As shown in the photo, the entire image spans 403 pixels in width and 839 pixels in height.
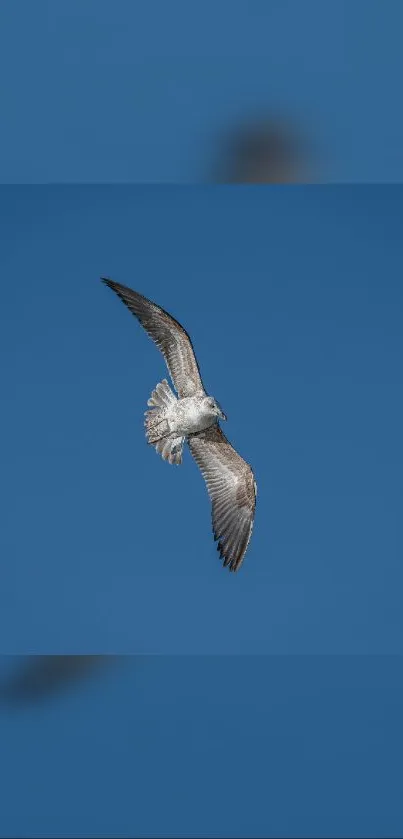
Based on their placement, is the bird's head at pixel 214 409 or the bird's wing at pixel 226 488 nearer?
the bird's head at pixel 214 409

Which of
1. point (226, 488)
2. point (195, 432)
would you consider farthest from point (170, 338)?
point (226, 488)

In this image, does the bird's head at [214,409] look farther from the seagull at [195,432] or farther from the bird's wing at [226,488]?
the bird's wing at [226,488]

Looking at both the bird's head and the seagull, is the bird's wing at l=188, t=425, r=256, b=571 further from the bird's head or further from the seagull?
the bird's head

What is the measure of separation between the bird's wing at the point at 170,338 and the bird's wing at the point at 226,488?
0.31m

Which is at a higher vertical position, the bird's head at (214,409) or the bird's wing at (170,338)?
the bird's wing at (170,338)

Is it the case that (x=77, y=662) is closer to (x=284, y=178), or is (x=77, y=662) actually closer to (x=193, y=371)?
(x=193, y=371)

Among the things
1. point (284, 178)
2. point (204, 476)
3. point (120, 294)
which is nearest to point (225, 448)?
point (204, 476)

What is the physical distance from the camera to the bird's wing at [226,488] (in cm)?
1015

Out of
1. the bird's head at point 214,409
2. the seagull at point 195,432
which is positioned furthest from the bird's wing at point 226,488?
the bird's head at point 214,409

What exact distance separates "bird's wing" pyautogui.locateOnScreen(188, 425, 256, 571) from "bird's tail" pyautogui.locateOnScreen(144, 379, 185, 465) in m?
0.12

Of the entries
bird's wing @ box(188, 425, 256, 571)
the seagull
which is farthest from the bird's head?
bird's wing @ box(188, 425, 256, 571)

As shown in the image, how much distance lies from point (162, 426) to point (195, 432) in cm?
19

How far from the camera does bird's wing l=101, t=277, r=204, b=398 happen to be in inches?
386

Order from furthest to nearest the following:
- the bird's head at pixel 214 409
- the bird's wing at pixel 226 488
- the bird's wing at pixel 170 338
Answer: the bird's wing at pixel 226 488, the bird's head at pixel 214 409, the bird's wing at pixel 170 338
